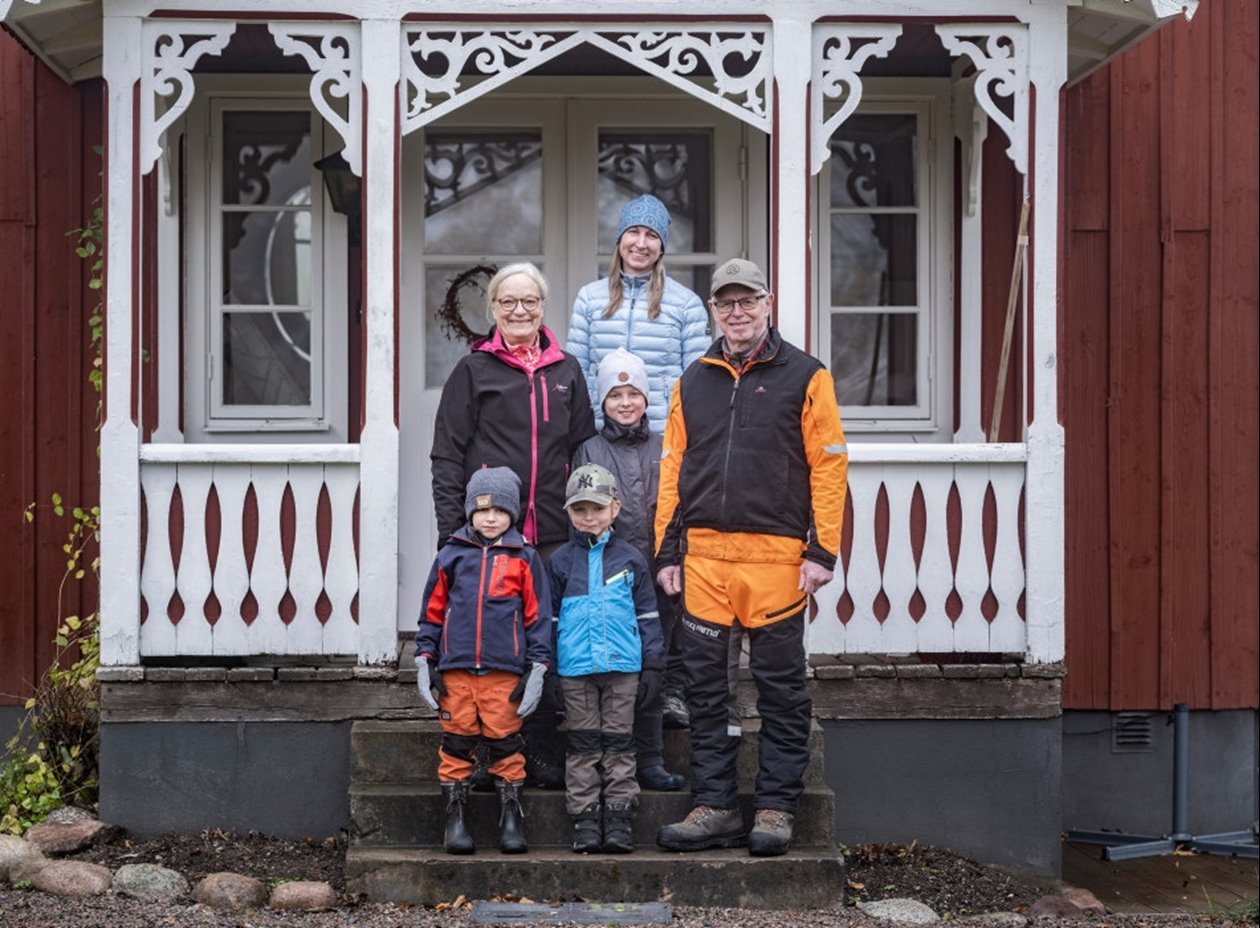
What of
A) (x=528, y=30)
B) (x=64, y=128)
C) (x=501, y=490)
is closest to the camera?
(x=501, y=490)

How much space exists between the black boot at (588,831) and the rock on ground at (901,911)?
3.19 feet

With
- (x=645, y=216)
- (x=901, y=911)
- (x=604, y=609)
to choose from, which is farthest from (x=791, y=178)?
(x=901, y=911)

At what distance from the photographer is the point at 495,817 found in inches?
244

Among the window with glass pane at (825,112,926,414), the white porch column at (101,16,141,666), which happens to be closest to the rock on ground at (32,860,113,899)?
the white porch column at (101,16,141,666)

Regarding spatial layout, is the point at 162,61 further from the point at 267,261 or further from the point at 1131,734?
the point at 1131,734

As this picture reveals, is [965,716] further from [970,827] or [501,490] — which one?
[501,490]

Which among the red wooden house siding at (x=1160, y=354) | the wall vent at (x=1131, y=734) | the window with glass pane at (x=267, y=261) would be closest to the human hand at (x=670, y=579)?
the window with glass pane at (x=267, y=261)

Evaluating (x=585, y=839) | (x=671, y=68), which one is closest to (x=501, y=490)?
(x=585, y=839)

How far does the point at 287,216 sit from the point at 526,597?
3.09 metres

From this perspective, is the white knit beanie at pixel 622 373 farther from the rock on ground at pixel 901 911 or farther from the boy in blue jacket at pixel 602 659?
the rock on ground at pixel 901 911

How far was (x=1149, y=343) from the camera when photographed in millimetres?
8500

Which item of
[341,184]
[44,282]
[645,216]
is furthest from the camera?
[44,282]

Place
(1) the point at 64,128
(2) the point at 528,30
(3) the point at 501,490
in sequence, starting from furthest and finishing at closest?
(1) the point at 64,128 → (2) the point at 528,30 → (3) the point at 501,490

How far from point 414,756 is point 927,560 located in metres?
2.18
